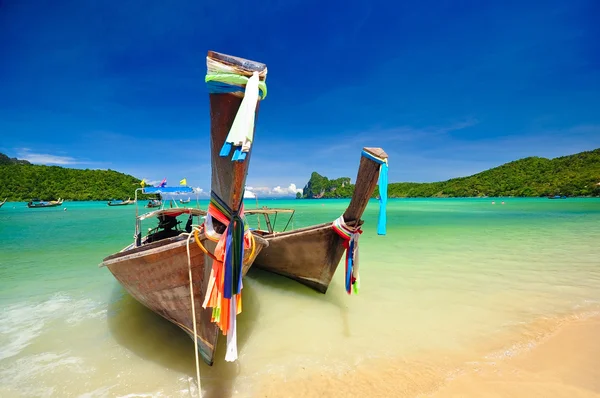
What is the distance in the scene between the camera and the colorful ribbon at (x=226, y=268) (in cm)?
266

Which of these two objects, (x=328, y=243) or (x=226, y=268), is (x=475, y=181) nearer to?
(x=328, y=243)

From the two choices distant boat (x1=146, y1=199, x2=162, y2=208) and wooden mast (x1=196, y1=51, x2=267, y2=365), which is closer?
wooden mast (x1=196, y1=51, x2=267, y2=365)

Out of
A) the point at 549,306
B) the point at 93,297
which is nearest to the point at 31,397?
the point at 93,297

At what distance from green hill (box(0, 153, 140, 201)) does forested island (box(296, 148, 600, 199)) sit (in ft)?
277

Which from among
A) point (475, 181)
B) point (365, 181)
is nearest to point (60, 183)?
point (365, 181)

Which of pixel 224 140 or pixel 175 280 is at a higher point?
pixel 224 140

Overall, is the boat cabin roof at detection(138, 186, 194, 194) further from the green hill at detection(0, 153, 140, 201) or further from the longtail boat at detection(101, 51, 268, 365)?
the green hill at detection(0, 153, 140, 201)

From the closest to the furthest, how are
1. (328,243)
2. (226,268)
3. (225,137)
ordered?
(225,137)
(226,268)
(328,243)

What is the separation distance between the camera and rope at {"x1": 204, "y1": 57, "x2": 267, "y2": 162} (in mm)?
1853

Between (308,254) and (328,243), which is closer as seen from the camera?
(328,243)

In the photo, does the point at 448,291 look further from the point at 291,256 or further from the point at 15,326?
the point at 15,326

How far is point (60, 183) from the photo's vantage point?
8231cm

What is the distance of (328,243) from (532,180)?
108360 millimetres

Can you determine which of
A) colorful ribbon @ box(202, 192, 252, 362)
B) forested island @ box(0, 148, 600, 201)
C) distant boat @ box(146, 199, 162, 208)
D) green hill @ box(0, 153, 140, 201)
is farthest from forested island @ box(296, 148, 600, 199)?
green hill @ box(0, 153, 140, 201)
